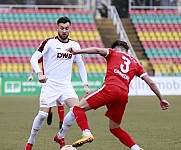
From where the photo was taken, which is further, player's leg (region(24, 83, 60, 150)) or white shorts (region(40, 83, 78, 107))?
white shorts (region(40, 83, 78, 107))

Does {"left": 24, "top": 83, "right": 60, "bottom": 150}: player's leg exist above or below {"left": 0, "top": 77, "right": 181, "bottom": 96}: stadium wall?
above

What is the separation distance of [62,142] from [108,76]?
2081 mm

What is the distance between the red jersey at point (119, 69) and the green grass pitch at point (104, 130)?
7.56 ft

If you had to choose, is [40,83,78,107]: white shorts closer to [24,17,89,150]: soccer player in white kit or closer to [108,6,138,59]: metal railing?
[24,17,89,150]: soccer player in white kit

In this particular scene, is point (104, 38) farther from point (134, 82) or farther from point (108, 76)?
point (108, 76)

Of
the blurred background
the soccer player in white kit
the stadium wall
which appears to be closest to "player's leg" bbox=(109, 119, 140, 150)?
the soccer player in white kit

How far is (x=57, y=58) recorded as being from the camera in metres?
10.5

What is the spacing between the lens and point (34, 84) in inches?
1200

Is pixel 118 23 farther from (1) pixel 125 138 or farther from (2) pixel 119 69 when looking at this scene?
(2) pixel 119 69

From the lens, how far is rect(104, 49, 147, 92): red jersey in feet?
28.7

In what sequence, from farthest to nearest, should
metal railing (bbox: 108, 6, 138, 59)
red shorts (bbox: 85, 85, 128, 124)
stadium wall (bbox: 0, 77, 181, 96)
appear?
metal railing (bbox: 108, 6, 138, 59)
stadium wall (bbox: 0, 77, 181, 96)
red shorts (bbox: 85, 85, 128, 124)

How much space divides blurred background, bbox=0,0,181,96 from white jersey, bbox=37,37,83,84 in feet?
75.1

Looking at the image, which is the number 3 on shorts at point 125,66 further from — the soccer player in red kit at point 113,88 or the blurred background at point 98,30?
the blurred background at point 98,30

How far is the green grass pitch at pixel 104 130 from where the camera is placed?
36.7ft
